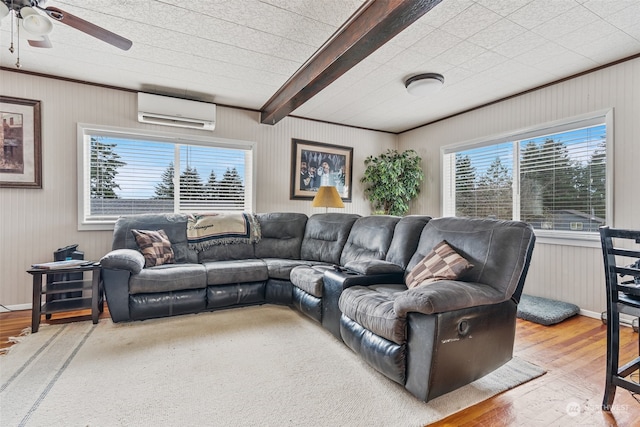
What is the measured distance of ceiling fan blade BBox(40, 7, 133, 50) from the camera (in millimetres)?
1724

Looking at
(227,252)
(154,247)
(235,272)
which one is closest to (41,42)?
(154,247)

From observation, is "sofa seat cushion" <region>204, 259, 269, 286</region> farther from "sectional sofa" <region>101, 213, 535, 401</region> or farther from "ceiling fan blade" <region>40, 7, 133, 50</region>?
"ceiling fan blade" <region>40, 7, 133, 50</region>

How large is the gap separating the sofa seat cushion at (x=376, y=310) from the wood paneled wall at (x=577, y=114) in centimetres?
212

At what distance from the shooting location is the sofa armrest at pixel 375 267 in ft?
7.95

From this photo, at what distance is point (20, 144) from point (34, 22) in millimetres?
2111

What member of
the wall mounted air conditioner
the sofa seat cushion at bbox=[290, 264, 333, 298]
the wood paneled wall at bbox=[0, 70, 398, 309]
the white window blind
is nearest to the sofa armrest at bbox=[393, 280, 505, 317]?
the sofa seat cushion at bbox=[290, 264, 333, 298]

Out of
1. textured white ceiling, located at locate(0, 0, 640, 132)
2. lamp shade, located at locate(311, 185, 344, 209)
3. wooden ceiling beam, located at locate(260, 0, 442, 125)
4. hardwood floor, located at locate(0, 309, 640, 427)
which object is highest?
textured white ceiling, located at locate(0, 0, 640, 132)

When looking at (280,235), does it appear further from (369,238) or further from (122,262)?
(122,262)

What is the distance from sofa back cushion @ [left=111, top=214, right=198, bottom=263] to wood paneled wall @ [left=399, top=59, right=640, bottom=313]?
396 centimetres

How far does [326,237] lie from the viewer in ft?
11.8

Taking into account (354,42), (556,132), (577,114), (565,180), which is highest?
(354,42)

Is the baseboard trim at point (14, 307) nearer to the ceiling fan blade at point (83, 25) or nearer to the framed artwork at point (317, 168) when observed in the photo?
the ceiling fan blade at point (83, 25)

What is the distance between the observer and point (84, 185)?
136 inches

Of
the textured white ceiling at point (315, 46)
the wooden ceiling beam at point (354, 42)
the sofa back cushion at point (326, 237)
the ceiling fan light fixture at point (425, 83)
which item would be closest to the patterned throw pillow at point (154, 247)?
the sofa back cushion at point (326, 237)
